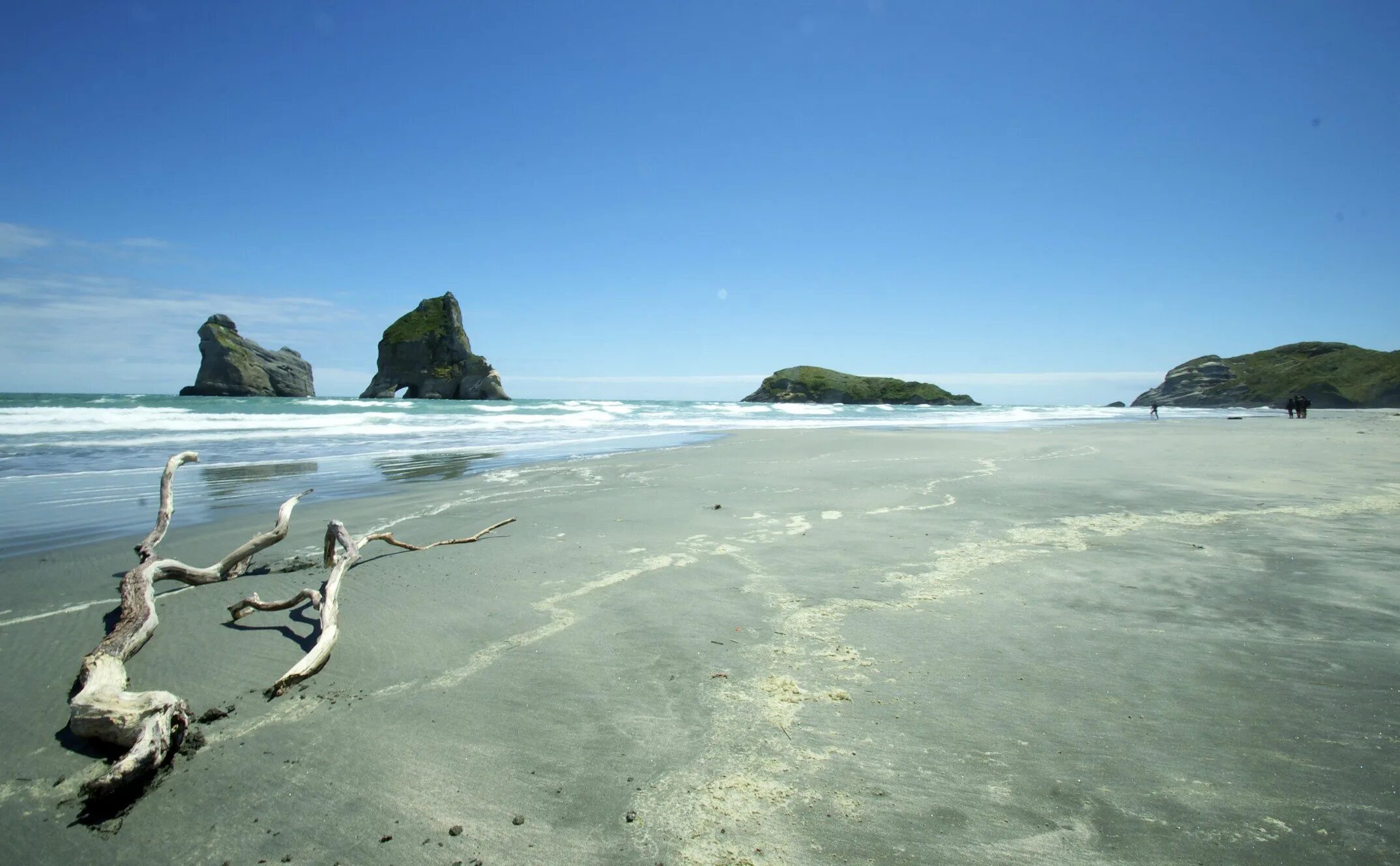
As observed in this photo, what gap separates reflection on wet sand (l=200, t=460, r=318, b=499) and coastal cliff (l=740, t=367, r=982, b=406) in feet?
292

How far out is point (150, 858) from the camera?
6.64 feet

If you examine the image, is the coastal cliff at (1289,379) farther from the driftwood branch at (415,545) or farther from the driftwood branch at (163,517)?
the driftwood branch at (163,517)

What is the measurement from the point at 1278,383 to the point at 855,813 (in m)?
92.6

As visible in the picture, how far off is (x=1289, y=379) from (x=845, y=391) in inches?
2084

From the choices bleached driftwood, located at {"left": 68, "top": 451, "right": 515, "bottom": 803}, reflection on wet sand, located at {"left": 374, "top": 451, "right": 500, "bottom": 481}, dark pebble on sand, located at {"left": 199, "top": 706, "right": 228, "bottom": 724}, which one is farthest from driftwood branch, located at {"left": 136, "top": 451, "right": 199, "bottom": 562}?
reflection on wet sand, located at {"left": 374, "top": 451, "right": 500, "bottom": 481}

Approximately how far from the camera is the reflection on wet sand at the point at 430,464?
37.7ft

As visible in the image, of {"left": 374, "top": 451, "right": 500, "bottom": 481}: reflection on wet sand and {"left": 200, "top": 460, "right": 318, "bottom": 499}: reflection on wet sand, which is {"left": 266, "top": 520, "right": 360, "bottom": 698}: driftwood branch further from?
{"left": 374, "top": 451, "right": 500, "bottom": 481}: reflection on wet sand

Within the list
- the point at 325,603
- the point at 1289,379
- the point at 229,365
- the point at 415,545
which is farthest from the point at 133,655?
the point at 1289,379

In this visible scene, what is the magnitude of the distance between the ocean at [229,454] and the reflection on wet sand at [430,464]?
0.17ft

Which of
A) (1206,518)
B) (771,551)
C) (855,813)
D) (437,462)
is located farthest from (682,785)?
(437,462)

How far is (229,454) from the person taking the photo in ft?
49.6

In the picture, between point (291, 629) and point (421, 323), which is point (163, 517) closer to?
point (291, 629)

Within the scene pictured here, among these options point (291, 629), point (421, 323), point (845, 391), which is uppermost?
point (421, 323)

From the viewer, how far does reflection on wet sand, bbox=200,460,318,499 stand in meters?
9.70
